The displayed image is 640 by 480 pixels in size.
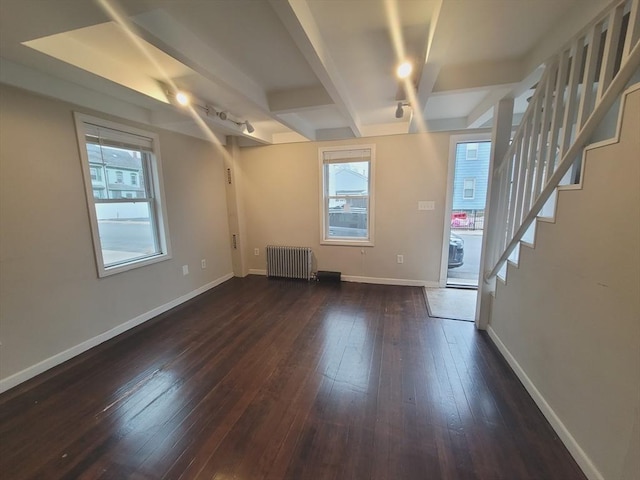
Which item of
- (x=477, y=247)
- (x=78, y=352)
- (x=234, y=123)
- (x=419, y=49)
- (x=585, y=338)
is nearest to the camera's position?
(x=585, y=338)

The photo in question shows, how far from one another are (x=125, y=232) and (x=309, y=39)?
288cm

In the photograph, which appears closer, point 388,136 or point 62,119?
point 62,119

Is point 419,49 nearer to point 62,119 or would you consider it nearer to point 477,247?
point 62,119

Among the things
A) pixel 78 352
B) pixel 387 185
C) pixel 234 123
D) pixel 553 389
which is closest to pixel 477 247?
pixel 387 185

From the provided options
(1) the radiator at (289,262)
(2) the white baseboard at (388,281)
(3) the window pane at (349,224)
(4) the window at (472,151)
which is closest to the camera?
(4) the window at (472,151)

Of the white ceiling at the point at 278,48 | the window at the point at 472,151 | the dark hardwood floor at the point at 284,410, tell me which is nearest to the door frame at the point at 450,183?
the window at the point at 472,151

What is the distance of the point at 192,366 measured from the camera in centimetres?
224

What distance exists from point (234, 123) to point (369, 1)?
7.99ft

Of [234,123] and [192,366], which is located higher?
[234,123]

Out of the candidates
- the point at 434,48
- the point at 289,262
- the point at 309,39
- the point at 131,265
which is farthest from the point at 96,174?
the point at 434,48

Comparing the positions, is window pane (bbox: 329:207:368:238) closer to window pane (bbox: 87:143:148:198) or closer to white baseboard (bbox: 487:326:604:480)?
white baseboard (bbox: 487:326:604:480)

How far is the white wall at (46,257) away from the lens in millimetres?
1988

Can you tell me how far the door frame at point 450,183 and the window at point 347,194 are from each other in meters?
1.10

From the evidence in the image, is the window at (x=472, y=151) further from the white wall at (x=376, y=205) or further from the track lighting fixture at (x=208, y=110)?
the track lighting fixture at (x=208, y=110)
